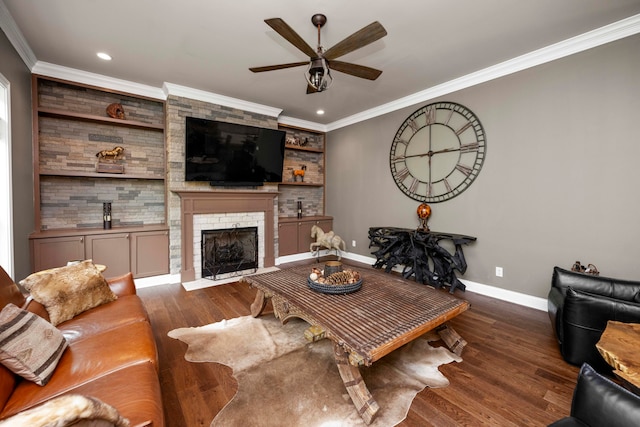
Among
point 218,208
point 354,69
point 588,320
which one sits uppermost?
point 354,69

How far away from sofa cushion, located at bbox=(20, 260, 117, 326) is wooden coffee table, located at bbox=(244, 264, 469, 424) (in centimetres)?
116

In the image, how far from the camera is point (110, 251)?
3586mm

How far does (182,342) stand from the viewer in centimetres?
234

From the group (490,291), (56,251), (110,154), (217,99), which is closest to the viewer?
(56,251)

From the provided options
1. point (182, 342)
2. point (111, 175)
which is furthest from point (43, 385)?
point (111, 175)

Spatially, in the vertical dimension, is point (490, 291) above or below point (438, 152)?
below

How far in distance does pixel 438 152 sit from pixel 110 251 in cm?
471

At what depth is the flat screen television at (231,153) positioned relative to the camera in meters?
4.01

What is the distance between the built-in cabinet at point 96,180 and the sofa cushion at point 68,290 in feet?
5.58

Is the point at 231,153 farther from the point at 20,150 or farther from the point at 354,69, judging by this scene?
the point at 354,69

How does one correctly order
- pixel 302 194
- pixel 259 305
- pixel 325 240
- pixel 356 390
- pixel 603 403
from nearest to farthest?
pixel 603 403 < pixel 356 390 < pixel 259 305 < pixel 325 240 < pixel 302 194

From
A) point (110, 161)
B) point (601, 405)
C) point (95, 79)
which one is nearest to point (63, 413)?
point (601, 405)

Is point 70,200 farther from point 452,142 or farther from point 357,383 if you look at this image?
point 452,142

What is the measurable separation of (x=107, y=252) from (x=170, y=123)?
196cm
